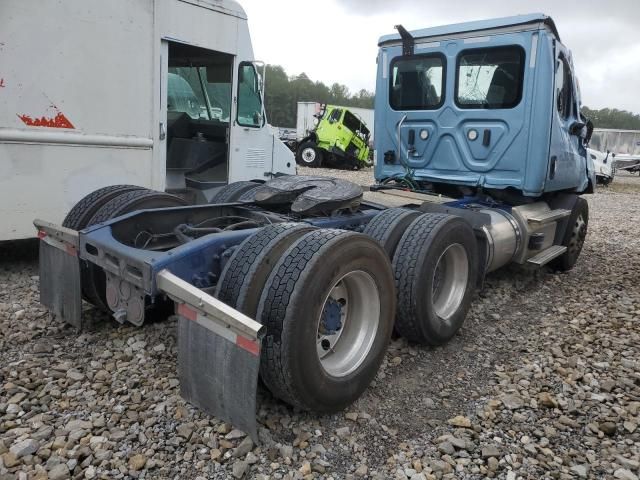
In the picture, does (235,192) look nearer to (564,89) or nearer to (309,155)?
(564,89)

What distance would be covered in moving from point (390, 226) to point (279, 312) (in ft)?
4.92

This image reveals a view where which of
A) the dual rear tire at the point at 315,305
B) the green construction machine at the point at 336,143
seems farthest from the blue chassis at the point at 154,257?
the green construction machine at the point at 336,143

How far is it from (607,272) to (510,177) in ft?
7.27

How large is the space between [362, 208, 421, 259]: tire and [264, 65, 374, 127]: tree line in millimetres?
48384

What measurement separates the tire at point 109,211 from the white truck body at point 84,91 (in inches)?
65.3

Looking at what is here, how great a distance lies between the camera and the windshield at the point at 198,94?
712 centimetres

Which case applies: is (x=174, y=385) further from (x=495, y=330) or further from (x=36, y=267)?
(x=36, y=267)

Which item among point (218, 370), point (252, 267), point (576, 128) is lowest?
point (218, 370)

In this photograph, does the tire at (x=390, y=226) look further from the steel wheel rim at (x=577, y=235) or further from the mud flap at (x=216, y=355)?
the steel wheel rim at (x=577, y=235)

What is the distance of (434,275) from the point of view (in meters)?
3.76

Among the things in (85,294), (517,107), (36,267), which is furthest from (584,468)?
(36,267)

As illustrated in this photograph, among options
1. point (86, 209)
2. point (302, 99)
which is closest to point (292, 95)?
point (302, 99)

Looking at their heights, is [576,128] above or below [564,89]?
below

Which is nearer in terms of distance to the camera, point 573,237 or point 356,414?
point 356,414
